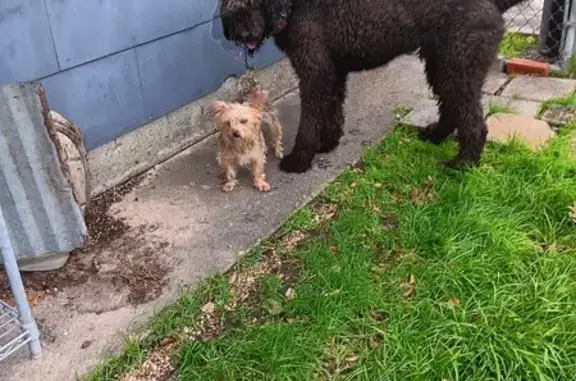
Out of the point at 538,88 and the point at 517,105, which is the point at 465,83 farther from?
the point at 538,88

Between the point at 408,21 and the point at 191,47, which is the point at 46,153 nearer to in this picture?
the point at 191,47

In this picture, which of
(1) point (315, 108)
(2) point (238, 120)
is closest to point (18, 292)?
(2) point (238, 120)

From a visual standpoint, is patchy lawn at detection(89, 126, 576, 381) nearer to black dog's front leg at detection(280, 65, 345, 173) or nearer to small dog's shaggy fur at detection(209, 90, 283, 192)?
black dog's front leg at detection(280, 65, 345, 173)

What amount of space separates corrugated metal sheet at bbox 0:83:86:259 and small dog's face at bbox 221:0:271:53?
120 centimetres

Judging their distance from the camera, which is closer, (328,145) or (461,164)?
(461,164)

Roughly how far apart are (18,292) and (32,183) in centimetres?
76

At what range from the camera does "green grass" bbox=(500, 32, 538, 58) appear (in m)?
5.96

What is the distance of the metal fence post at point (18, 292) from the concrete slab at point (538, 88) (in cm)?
414

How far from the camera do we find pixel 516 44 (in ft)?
20.4

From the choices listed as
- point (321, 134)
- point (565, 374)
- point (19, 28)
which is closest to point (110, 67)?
point (19, 28)

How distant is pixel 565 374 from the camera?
95.0 inches

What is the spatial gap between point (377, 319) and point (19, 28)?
2.47 metres

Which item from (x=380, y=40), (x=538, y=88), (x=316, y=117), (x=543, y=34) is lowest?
(x=538, y=88)

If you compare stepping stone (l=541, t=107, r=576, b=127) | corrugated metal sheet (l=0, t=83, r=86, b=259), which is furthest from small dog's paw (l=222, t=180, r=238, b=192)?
stepping stone (l=541, t=107, r=576, b=127)
